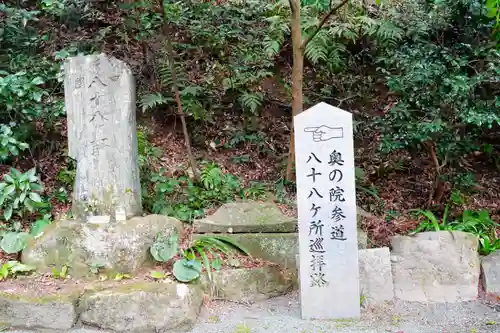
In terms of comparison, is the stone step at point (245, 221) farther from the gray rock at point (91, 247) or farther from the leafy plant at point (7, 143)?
the leafy plant at point (7, 143)

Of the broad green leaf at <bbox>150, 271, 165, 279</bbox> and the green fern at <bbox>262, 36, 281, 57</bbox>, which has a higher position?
the green fern at <bbox>262, 36, 281, 57</bbox>

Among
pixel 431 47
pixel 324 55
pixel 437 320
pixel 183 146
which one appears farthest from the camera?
pixel 324 55

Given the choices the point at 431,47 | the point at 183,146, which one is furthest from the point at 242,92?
the point at 431,47

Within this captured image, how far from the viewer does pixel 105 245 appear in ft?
13.3

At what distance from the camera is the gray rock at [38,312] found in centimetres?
358

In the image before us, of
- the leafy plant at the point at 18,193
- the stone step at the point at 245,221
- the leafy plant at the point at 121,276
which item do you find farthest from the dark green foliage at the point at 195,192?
the leafy plant at the point at 18,193

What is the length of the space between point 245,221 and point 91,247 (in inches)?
62.1

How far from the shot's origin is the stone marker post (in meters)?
4.26

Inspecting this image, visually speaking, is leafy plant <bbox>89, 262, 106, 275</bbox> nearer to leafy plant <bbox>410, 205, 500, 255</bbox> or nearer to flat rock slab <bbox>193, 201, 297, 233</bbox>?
flat rock slab <bbox>193, 201, 297, 233</bbox>

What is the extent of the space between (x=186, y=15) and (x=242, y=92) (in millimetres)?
1824

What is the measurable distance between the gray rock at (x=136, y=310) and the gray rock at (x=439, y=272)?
6.99 feet

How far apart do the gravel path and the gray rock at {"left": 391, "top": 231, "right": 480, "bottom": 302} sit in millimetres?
113

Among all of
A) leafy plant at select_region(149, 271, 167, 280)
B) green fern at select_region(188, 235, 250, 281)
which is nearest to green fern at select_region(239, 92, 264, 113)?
green fern at select_region(188, 235, 250, 281)

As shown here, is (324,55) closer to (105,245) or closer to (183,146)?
(183,146)
